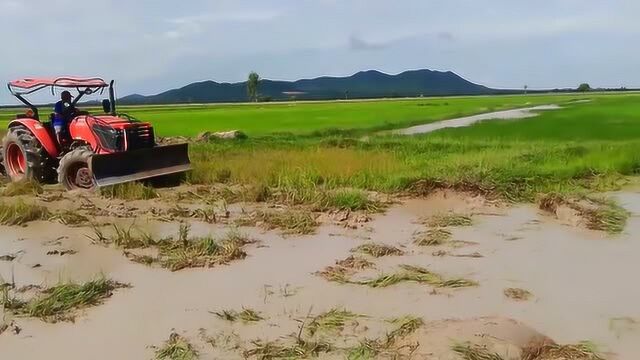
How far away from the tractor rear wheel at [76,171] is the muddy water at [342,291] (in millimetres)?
1709

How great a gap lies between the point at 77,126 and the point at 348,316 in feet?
20.4

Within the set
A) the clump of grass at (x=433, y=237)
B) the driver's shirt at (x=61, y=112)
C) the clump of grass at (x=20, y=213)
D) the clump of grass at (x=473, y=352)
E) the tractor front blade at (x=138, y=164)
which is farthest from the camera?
the driver's shirt at (x=61, y=112)

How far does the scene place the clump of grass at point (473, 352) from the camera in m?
3.40

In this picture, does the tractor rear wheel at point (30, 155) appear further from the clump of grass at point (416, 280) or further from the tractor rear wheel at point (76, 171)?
the clump of grass at point (416, 280)

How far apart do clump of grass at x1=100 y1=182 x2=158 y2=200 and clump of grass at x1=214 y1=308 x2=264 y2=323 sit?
15.3ft

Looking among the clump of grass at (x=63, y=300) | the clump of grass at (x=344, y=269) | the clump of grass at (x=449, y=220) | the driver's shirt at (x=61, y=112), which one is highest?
the driver's shirt at (x=61, y=112)

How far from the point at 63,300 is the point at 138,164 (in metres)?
4.60

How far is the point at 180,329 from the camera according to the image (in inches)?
160

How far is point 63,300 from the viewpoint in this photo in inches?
175

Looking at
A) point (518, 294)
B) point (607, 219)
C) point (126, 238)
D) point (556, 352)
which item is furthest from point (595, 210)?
point (126, 238)

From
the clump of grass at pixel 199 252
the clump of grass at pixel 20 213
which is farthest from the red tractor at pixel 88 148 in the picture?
the clump of grass at pixel 199 252

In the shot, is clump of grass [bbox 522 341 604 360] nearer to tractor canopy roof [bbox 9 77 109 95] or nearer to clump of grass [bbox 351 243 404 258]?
clump of grass [bbox 351 243 404 258]

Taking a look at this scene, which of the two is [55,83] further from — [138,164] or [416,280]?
[416,280]

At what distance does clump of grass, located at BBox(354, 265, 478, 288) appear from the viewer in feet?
16.0
